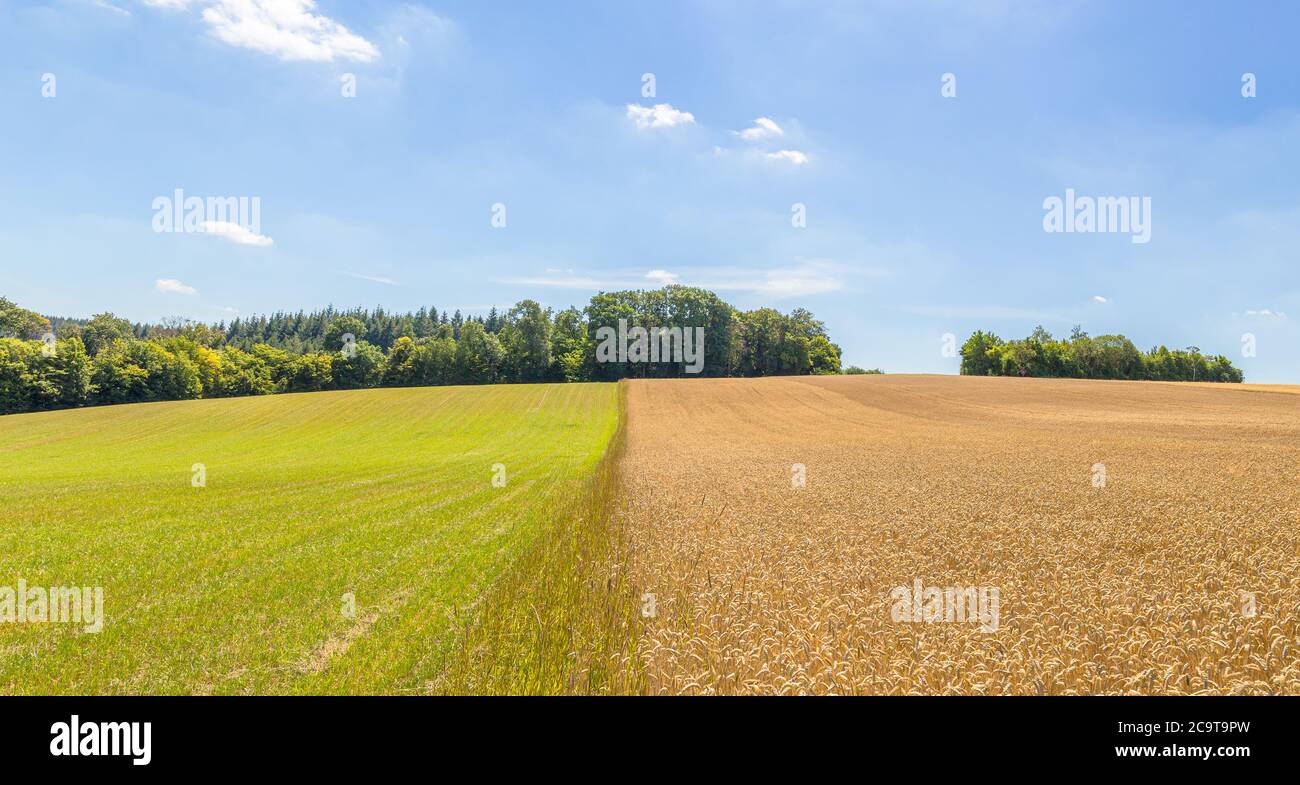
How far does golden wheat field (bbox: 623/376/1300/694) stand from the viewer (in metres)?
5.98

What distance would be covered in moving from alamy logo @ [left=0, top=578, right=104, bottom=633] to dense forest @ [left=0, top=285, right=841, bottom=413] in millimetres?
86336

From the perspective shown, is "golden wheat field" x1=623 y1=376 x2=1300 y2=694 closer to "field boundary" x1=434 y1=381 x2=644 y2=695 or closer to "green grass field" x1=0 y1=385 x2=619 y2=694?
"field boundary" x1=434 y1=381 x2=644 y2=695

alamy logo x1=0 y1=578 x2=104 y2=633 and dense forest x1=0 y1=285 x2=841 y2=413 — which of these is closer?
alamy logo x1=0 y1=578 x2=104 y2=633

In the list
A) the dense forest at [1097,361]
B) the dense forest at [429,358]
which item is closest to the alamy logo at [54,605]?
the dense forest at [429,358]

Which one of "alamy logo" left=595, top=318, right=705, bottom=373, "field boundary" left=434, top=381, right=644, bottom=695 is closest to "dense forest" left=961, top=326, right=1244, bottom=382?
"alamy logo" left=595, top=318, right=705, bottom=373

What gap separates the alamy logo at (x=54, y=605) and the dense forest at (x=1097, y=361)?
5379 inches

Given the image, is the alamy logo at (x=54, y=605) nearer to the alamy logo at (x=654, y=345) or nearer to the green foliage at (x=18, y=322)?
the alamy logo at (x=654, y=345)

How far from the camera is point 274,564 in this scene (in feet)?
39.9
